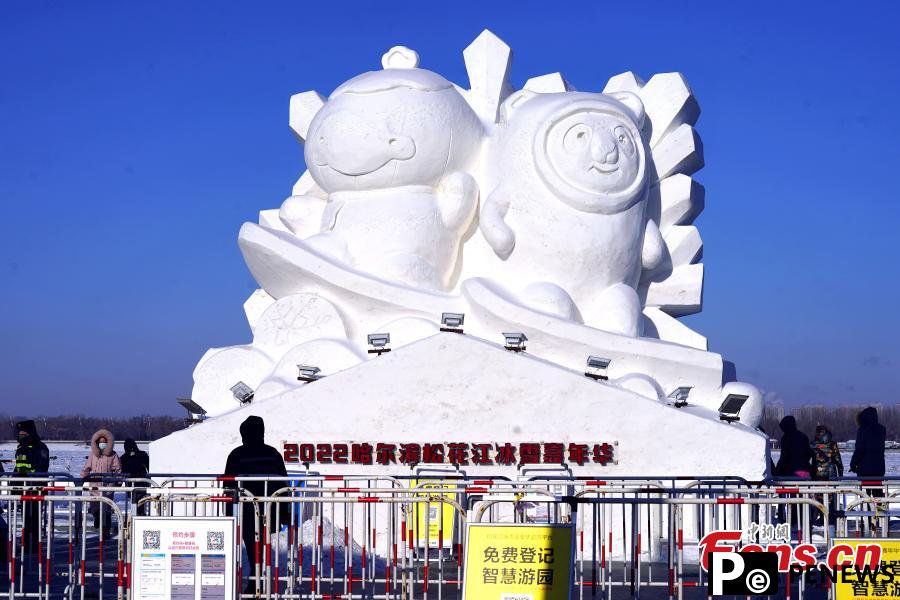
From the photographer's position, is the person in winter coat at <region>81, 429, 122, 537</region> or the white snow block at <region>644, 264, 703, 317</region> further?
the white snow block at <region>644, 264, 703, 317</region>

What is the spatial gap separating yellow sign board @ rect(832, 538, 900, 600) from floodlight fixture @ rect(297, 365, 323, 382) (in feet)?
36.8

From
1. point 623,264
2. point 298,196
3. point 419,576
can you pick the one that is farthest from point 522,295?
point 419,576

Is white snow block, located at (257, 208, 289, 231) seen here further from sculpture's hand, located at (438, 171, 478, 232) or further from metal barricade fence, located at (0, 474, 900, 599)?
metal barricade fence, located at (0, 474, 900, 599)

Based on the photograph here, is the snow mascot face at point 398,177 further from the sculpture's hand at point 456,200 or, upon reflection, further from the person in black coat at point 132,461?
the person in black coat at point 132,461

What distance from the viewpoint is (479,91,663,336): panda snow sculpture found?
861 inches

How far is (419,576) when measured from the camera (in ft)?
46.7

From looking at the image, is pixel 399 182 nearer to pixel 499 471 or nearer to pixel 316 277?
pixel 316 277

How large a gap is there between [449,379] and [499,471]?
150cm

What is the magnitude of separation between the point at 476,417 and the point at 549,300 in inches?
138

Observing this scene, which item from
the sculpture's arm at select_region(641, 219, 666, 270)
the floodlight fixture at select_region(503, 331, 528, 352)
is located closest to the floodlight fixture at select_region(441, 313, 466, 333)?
the floodlight fixture at select_region(503, 331, 528, 352)

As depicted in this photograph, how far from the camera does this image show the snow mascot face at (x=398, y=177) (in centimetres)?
2219

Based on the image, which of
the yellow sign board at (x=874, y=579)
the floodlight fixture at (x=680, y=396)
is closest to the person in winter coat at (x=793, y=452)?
the floodlight fixture at (x=680, y=396)

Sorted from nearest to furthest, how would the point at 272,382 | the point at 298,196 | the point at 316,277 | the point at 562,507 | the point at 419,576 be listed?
1. the point at 419,576
2. the point at 562,507
3. the point at 272,382
4. the point at 316,277
5. the point at 298,196

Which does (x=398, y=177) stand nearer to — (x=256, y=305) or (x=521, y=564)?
(x=256, y=305)
